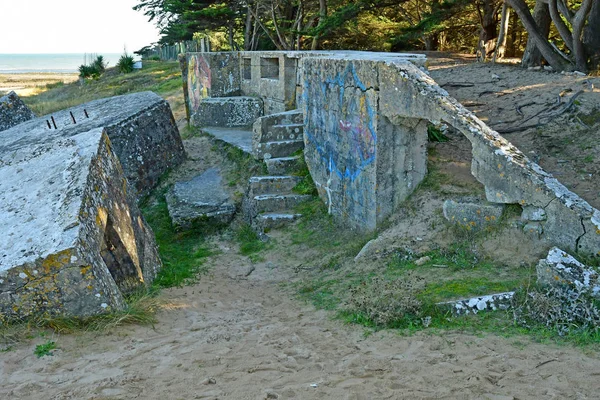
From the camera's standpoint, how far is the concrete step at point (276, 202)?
8.05m

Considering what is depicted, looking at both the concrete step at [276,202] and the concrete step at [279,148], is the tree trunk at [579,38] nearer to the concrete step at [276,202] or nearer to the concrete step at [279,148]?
the concrete step at [279,148]

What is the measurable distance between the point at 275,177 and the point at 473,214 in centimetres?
353

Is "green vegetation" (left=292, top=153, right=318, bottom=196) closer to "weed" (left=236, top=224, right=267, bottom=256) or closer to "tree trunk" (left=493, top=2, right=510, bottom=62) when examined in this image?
"weed" (left=236, top=224, right=267, bottom=256)

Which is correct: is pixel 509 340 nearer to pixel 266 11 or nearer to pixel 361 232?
pixel 361 232

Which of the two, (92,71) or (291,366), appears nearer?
(291,366)

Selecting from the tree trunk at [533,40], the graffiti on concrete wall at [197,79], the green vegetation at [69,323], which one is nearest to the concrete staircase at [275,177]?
the green vegetation at [69,323]

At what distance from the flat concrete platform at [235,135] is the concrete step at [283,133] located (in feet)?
1.87

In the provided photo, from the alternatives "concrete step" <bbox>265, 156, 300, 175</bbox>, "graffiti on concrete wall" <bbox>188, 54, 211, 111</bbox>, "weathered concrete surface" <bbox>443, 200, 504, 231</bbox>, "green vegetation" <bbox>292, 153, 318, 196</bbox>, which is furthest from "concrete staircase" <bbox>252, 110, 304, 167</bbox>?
"graffiti on concrete wall" <bbox>188, 54, 211, 111</bbox>

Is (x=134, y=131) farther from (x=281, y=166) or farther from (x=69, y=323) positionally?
(x=69, y=323)

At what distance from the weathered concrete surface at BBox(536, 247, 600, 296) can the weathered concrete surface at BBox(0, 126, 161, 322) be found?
324cm

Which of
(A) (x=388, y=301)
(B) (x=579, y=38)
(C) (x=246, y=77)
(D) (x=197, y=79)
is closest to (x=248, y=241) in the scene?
(A) (x=388, y=301)

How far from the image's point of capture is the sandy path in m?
3.28

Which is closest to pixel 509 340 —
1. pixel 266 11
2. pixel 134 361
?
pixel 134 361

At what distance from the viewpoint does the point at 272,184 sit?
8.38 metres
